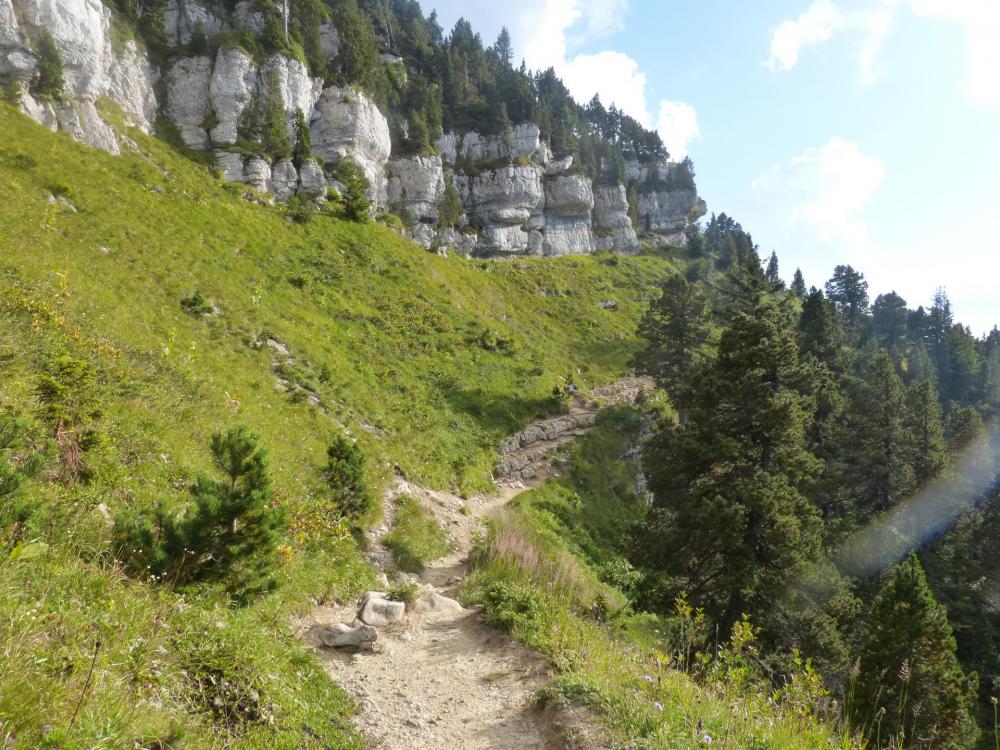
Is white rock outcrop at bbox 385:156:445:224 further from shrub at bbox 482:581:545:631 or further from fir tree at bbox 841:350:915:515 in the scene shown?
shrub at bbox 482:581:545:631

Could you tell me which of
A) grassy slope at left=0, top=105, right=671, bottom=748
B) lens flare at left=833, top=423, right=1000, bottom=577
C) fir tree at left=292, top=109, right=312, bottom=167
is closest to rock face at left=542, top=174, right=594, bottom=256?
grassy slope at left=0, top=105, right=671, bottom=748

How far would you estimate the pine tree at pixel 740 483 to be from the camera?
44.0 feet

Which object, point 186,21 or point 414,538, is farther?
point 186,21

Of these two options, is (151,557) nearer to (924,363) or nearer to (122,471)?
(122,471)

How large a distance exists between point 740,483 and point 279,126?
4703cm

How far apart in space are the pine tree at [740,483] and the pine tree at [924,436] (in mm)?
25647

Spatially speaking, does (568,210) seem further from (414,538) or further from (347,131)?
(414,538)

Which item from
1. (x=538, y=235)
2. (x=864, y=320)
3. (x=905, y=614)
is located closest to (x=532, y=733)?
(x=905, y=614)

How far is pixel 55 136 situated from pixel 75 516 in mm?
30973

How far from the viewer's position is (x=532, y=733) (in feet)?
21.0

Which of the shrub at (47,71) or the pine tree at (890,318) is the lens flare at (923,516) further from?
the pine tree at (890,318)

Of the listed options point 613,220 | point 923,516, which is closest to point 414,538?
point 923,516

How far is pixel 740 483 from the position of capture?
13625 mm

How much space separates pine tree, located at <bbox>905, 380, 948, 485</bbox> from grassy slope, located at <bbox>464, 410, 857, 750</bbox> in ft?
A: 86.3
